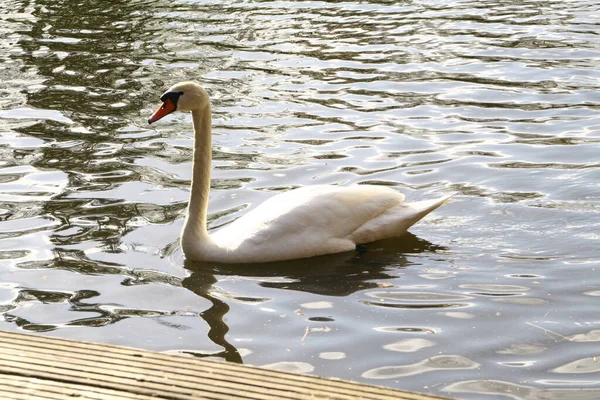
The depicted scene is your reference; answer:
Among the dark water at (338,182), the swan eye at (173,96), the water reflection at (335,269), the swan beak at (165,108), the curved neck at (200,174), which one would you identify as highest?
the swan eye at (173,96)

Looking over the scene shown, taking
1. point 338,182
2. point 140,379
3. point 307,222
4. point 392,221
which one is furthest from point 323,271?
point 140,379

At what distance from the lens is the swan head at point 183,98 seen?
7.48 meters

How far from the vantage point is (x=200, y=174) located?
7.65 meters

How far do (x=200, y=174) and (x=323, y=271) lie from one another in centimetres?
119

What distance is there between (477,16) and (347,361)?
10.6m

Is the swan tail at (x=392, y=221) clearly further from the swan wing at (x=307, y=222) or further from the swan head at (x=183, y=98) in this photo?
the swan head at (x=183, y=98)

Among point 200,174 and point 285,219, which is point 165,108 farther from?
point 285,219

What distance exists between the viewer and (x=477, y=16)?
15.4 meters

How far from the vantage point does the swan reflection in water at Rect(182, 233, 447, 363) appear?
696 centimetres

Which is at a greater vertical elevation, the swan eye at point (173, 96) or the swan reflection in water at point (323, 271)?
the swan eye at point (173, 96)

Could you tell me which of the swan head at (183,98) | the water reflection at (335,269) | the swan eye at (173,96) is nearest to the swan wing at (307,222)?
the water reflection at (335,269)

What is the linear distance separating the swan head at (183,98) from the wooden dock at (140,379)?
306 cm

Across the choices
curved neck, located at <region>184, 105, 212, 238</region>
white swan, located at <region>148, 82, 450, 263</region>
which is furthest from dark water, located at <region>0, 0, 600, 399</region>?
curved neck, located at <region>184, 105, 212, 238</region>

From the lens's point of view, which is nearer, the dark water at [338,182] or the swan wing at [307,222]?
the dark water at [338,182]
